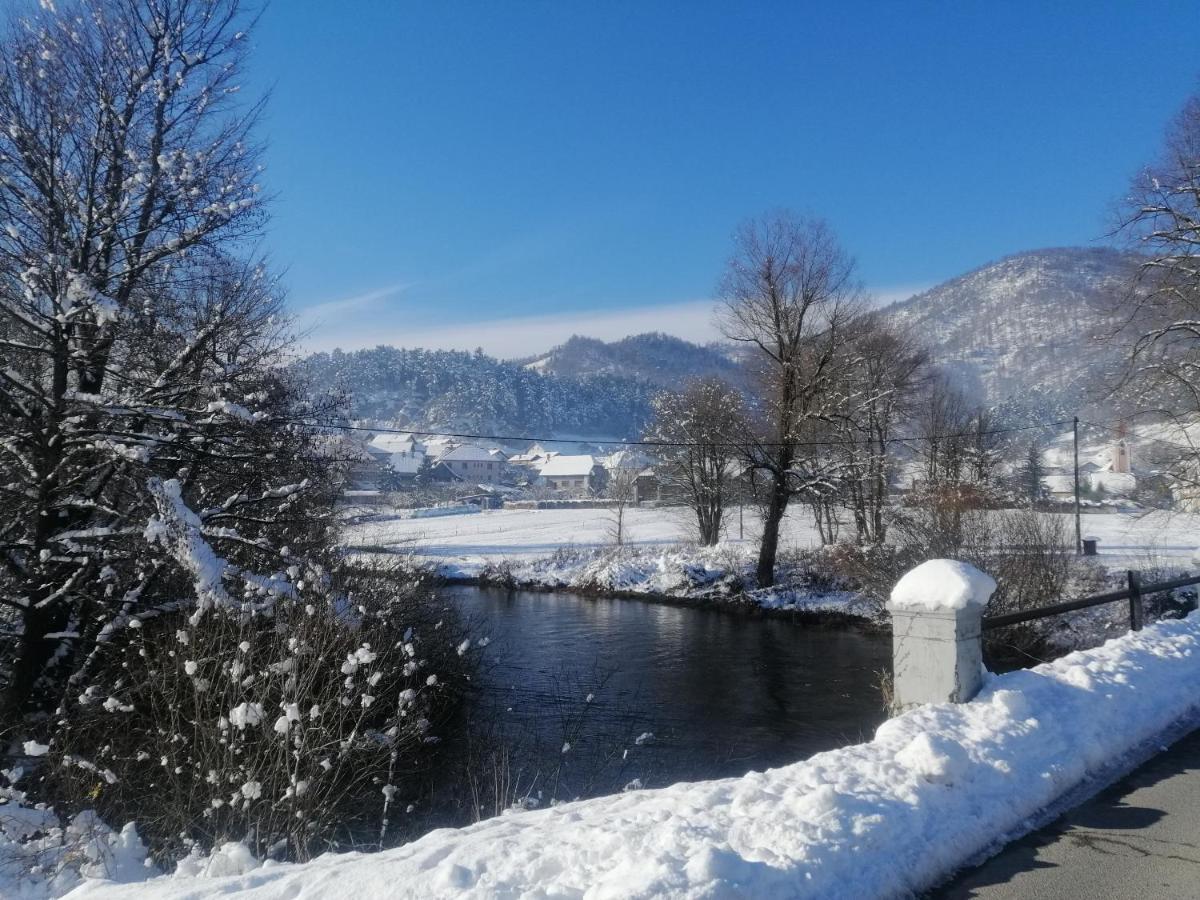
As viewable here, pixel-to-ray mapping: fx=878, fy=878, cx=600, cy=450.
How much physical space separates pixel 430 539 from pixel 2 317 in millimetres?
39227

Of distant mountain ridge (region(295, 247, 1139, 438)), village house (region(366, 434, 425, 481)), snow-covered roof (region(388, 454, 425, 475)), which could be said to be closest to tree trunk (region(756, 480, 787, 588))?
village house (region(366, 434, 425, 481))

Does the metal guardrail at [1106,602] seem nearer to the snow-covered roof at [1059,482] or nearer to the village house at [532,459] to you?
the snow-covered roof at [1059,482]

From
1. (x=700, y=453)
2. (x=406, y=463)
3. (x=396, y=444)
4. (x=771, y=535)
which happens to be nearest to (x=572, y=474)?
(x=396, y=444)

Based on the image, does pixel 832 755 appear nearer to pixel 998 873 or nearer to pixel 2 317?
pixel 998 873

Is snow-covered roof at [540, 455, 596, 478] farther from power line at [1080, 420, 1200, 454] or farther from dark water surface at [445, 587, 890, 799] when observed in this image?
power line at [1080, 420, 1200, 454]

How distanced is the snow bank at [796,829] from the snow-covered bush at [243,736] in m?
2.27

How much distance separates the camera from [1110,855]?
178 inches

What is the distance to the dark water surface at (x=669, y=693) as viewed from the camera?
12.2 metres

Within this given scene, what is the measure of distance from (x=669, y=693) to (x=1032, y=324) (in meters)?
120

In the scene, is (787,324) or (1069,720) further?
(787,324)

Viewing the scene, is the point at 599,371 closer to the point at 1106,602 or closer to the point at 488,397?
the point at 488,397

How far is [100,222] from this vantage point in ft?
30.4

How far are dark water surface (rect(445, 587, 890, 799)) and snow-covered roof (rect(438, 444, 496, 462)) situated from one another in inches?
3683

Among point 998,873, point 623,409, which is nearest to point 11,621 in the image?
point 998,873
